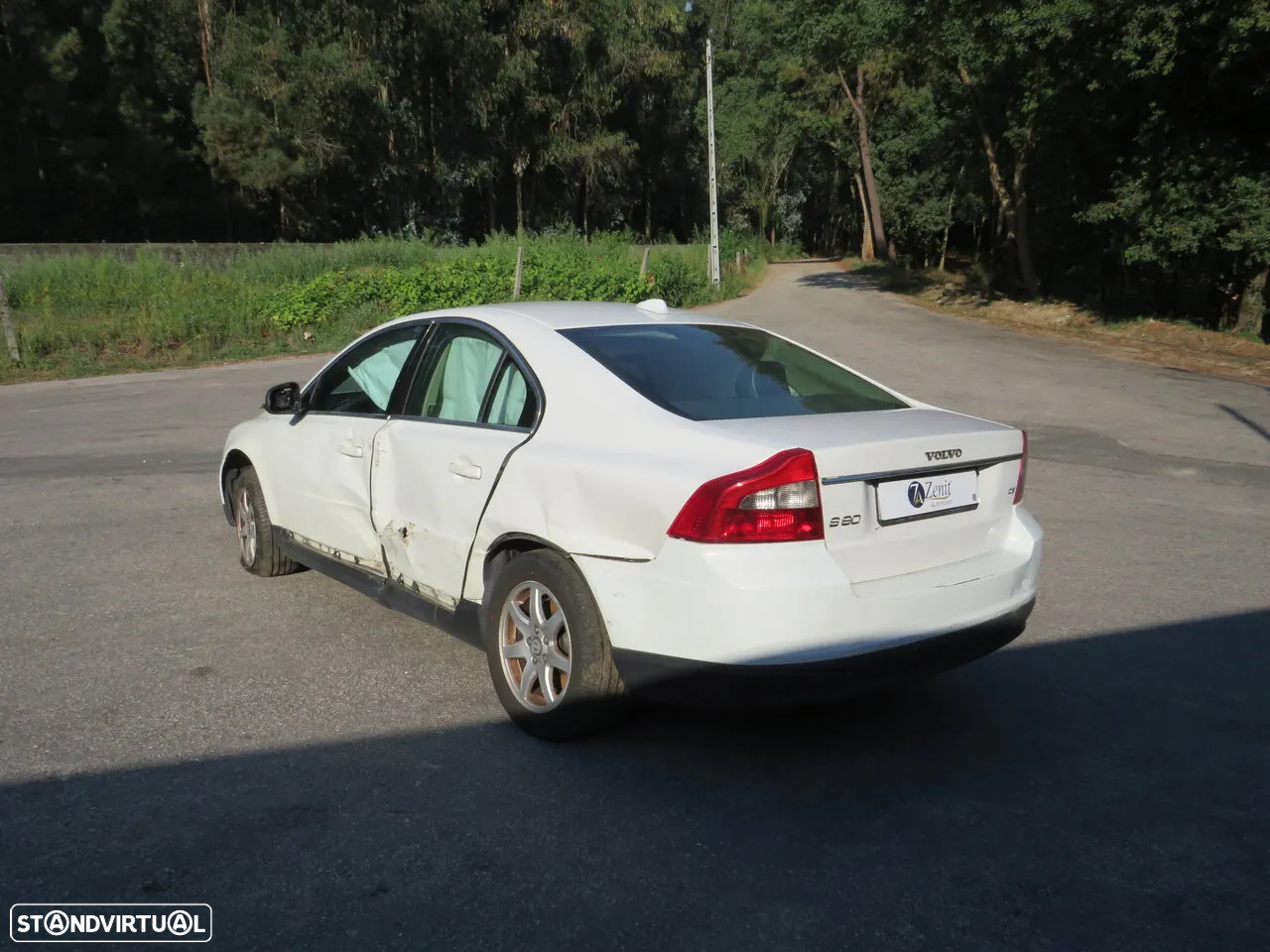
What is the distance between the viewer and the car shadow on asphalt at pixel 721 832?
298 cm

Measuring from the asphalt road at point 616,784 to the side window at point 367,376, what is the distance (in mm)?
1082

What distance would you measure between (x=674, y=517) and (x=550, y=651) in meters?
0.82

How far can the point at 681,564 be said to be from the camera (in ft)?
11.8

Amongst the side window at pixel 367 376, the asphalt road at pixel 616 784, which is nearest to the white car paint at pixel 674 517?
the side window at pixel 367 376

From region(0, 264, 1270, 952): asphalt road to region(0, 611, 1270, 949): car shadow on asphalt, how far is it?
0.04 ft

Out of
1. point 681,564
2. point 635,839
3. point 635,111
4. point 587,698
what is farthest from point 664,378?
point 635,111

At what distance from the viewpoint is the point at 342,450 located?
523cm

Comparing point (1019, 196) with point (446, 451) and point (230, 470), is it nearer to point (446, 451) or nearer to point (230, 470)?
point (230, 470)

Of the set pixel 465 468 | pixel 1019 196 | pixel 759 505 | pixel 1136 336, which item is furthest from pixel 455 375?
pixel 1019 196

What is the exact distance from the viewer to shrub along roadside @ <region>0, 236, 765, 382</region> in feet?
64.8

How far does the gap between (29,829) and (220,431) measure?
29.8ft

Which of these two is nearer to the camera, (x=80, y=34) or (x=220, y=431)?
(x=220, y=431)

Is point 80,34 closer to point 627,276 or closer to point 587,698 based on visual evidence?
point 627,276

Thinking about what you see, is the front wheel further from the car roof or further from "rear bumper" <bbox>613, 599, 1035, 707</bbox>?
the car roof
